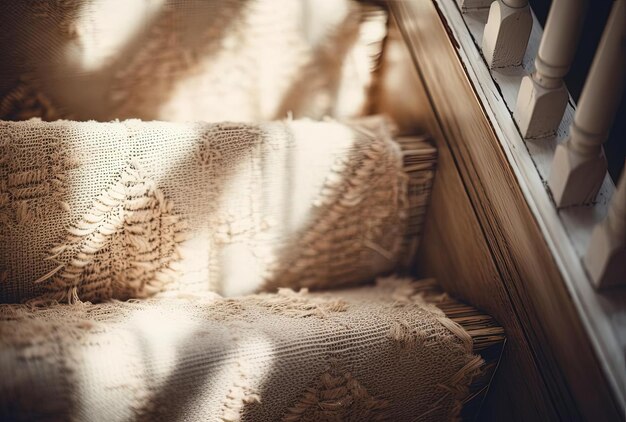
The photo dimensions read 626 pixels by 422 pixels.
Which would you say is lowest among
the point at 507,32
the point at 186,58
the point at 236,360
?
the point at 236,360

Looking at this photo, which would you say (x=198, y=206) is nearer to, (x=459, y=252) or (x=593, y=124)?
(x=459, y=252)

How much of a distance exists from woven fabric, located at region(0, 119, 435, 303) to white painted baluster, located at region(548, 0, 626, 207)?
27 centimetres

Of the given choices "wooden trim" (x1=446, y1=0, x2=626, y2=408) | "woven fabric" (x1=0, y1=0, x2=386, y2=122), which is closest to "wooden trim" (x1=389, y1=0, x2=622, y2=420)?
"wooden trim" (x1=446, y1=0, x2=626, y2=408)

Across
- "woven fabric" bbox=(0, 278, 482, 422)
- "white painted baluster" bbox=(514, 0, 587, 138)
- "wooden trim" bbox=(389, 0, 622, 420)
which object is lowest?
"woven fabric" bbox=(0, 278, 482, 422)

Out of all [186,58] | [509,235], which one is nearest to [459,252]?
[509,235]

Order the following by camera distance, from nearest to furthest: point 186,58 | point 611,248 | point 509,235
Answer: point 611,248 → point 509,235 → point 186,58

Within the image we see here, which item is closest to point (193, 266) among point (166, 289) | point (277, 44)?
point (166, 289)

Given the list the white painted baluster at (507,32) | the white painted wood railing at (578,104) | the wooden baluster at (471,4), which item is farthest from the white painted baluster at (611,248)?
the wooden baluster at (471,4)

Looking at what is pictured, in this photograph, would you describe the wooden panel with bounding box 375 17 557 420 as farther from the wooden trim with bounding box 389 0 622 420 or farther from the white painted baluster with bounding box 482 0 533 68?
the white painted baluster with bounding box 482 0 533 68

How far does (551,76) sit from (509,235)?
0.22 m

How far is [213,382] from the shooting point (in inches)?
23.4

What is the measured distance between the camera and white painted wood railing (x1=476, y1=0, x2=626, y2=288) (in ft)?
1.82

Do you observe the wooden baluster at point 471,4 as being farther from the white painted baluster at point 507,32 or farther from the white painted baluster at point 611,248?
the white painted baluster at point 611,248

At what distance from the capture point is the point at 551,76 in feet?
2.11
